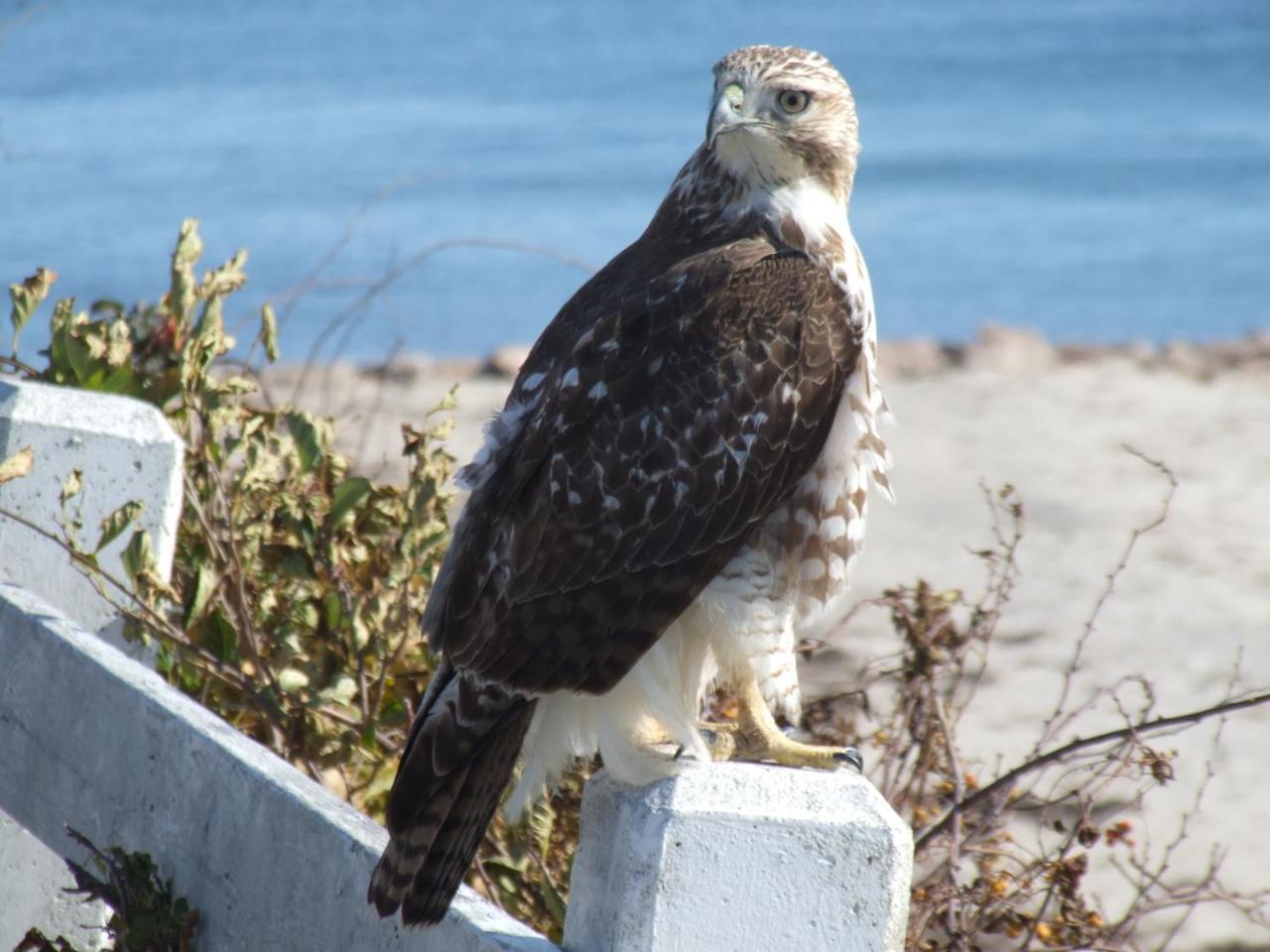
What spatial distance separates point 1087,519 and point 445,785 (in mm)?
6366

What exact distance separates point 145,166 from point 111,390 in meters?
14.3

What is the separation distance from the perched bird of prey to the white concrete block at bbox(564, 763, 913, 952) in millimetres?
655

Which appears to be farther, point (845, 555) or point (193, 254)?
point (193, 254)

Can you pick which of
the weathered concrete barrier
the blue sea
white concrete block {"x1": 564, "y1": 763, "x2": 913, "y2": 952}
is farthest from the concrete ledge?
the blue sea

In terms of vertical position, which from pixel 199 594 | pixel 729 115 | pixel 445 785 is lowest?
pixel 445 785

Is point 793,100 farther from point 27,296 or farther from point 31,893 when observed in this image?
point 31,893

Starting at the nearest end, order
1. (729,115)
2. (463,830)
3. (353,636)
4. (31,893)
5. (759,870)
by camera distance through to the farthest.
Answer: (759,870) < (463,830) < (729,115) < (31,893) < (353,636)

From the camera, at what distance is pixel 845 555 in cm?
283

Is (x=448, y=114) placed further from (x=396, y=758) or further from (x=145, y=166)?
Result: (x=396, y=758)

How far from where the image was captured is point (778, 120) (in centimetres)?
304

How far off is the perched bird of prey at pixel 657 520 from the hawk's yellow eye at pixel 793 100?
11 cm

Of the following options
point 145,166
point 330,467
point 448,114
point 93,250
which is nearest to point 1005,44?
point 448,114

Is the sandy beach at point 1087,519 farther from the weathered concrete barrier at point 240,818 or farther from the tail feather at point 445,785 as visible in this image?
the tail feather at point 445,785

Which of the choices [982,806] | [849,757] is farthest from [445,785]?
[982,806]
